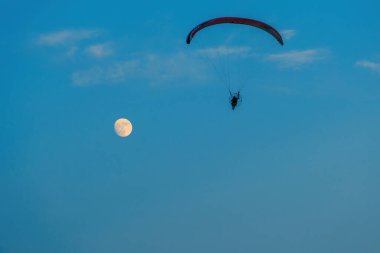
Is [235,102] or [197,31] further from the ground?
[197,31]

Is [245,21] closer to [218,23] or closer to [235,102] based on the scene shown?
[218,23]

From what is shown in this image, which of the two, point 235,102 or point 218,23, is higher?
point 218,23

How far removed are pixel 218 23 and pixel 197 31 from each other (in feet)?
7.44

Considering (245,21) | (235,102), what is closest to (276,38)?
(245,21)

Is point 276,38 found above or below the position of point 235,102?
above

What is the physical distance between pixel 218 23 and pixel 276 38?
593cm

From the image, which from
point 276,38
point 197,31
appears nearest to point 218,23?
point 197,31

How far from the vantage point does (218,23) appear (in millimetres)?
57250

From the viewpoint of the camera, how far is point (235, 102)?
61.2 m

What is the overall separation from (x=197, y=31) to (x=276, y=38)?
7.60m

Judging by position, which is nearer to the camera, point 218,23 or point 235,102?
point 218,23

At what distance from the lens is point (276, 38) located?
58719 mm

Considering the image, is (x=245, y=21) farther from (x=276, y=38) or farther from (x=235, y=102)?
(x=235, y=102)

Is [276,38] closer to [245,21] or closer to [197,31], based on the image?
[245,21]
